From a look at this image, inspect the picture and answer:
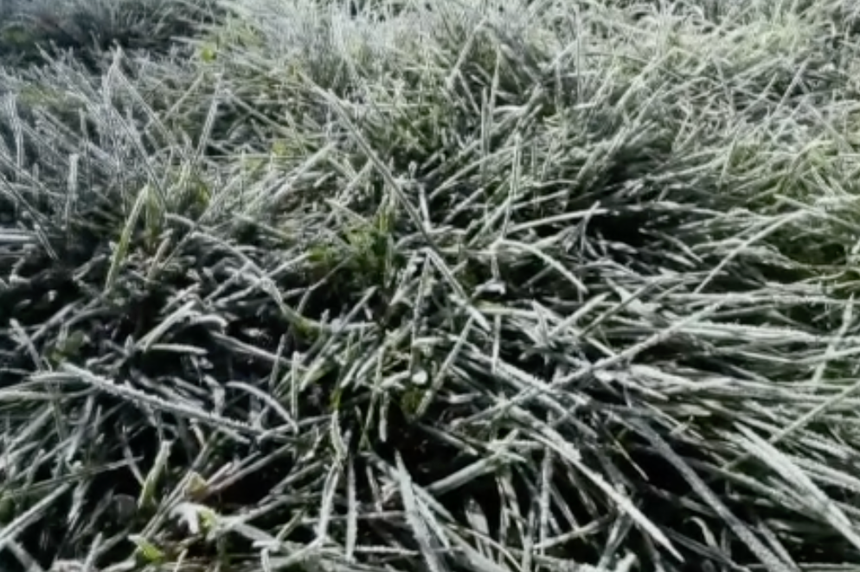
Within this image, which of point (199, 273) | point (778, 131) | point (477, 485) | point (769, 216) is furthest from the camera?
point (778, 131)

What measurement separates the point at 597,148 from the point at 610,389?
0.43 metres

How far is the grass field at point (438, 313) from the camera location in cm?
112

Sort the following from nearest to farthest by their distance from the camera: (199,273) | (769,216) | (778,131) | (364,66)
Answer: (199,273) < (769,216) < (778,131) < (364,66)

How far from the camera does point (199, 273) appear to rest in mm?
1334

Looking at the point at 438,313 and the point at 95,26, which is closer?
the point at 438,313

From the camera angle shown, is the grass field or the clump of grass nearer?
the grass field

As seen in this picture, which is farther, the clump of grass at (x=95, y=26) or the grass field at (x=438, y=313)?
the clump of grass at (x=95, y=26)

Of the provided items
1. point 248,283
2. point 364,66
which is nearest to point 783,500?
point 248,283

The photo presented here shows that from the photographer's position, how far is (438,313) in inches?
50.9

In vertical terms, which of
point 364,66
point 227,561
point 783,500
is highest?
point 364,66

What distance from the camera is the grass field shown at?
112 cm

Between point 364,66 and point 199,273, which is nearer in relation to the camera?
point 199,273

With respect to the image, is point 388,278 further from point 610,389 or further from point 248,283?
point 610,389

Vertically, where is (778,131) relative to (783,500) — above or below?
above
